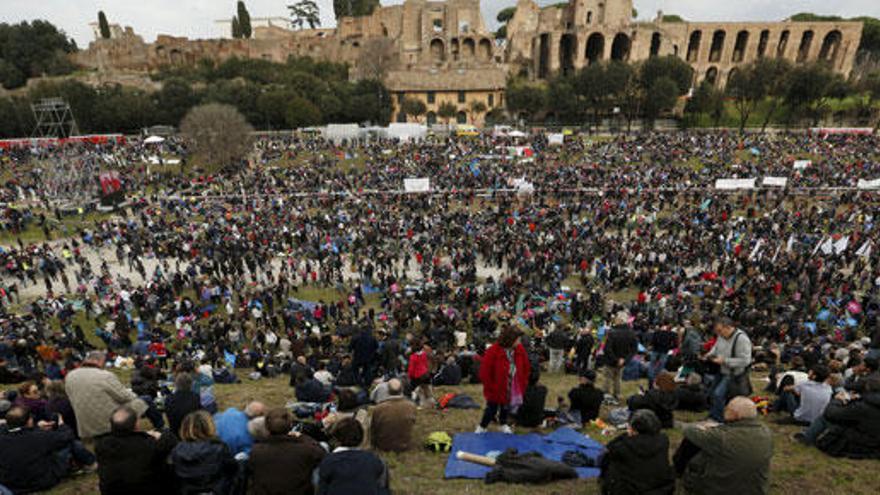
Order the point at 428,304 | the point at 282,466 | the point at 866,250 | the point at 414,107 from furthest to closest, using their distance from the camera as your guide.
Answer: the point at 414,107 < the point at 866,250 < the point at 428,304 < the point at 282,466

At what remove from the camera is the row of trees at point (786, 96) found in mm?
52656

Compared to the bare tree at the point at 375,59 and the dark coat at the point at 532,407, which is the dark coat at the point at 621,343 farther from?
the bare tree at the point at 375,59

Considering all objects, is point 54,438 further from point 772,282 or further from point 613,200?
point 613,200

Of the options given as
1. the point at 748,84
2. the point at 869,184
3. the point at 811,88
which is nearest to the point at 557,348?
the point at 869,184

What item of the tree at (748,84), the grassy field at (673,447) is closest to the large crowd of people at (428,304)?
the grassy field at (673,447)

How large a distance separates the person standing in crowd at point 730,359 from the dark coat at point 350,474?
16.0ft

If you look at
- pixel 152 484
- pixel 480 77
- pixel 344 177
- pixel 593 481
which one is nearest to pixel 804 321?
pixel 593 481

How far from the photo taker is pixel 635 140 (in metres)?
46.4

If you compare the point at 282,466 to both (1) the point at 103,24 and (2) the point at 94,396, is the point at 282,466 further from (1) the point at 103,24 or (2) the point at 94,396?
(1) the point at 103,24

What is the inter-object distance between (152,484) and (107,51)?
103 meters

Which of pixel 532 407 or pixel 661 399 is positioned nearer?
pixel 661 399

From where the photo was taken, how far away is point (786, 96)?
54406 millimetres

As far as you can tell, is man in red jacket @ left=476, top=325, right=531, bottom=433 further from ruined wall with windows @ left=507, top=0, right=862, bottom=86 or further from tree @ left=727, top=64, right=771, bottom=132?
ruined wall with windows @ left=507, top=0, right=862, bottom=86

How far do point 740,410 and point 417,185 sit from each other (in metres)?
29.5
